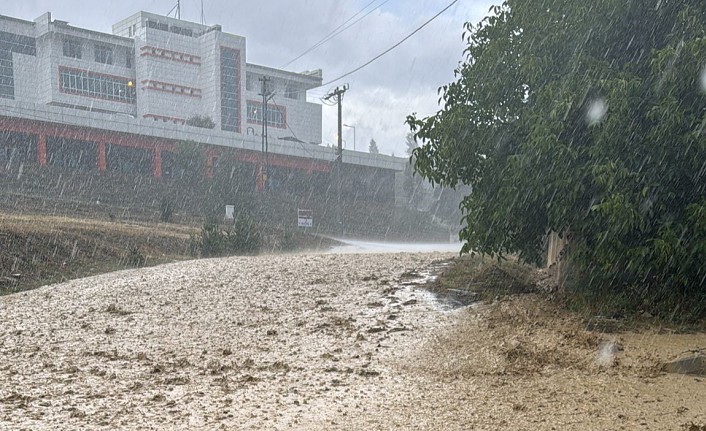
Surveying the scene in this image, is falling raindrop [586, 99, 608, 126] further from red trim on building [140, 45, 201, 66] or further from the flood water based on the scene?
red trim on building [140, 45, 201, 66]

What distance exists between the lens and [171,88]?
6356 centimetres

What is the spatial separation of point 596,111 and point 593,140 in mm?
384

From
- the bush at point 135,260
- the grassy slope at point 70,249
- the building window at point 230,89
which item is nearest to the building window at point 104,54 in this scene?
the building window at point 230,89

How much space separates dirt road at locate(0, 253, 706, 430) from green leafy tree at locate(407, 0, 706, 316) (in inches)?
43.6

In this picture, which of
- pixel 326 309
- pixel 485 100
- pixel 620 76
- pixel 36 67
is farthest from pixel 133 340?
pixel 36 67

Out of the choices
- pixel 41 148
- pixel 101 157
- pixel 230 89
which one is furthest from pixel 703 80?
pixel 230 89

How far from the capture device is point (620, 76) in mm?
9320

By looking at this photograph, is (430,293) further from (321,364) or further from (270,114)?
(270,114)

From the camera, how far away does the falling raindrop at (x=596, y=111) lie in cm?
923

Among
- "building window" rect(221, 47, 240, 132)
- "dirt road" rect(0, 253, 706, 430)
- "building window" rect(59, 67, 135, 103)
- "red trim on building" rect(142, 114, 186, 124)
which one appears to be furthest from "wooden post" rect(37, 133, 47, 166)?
"dirt road" rect(0, 253, 706, 430)

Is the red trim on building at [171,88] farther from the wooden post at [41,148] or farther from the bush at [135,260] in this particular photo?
the bush at [135,260]

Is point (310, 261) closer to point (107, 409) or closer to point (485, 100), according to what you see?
point (485, 100)

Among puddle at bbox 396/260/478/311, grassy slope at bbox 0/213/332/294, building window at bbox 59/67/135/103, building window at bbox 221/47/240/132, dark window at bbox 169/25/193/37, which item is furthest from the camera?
building window at bbox 221/47/240/132

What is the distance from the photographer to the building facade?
45.6 meters
